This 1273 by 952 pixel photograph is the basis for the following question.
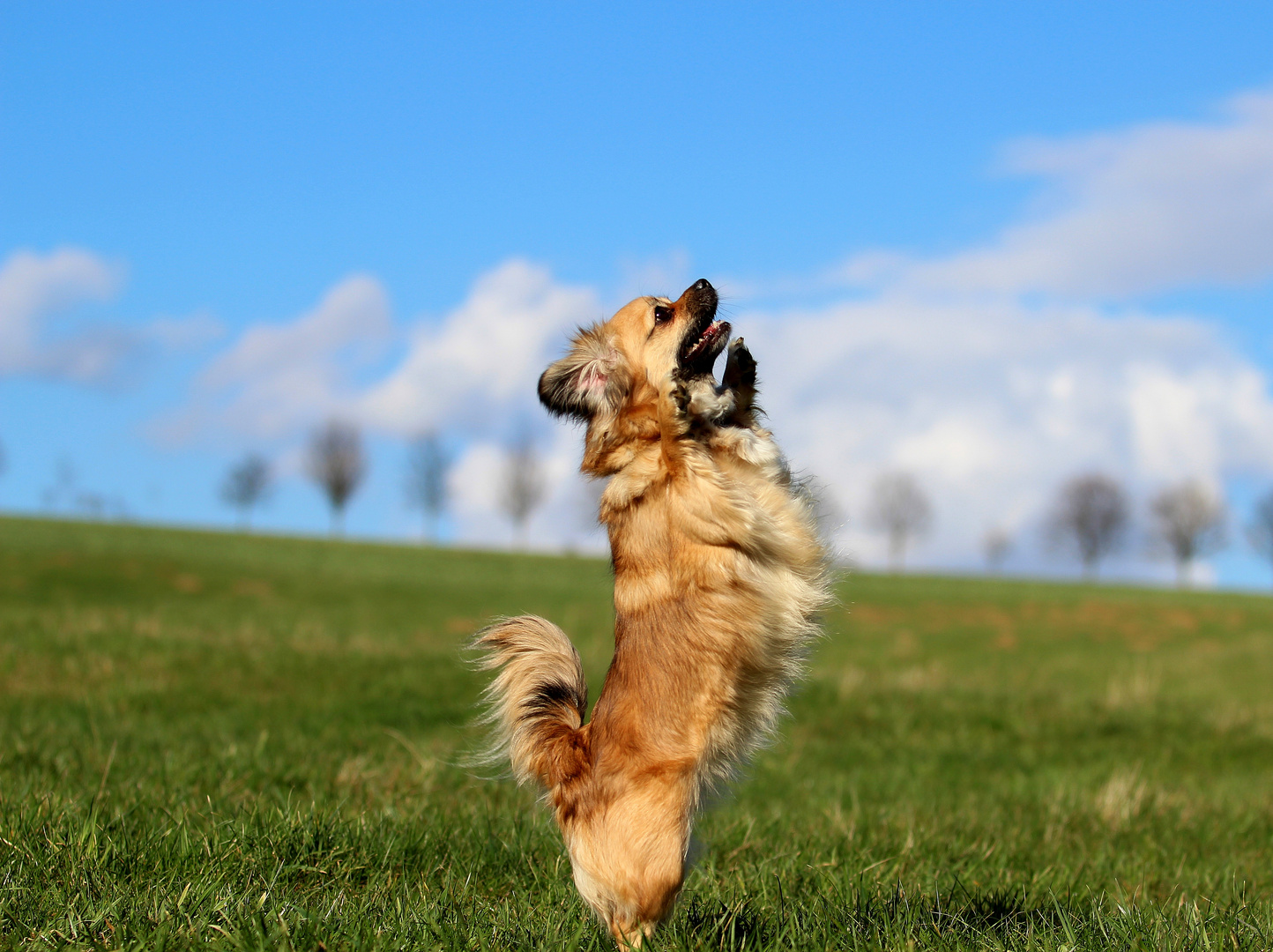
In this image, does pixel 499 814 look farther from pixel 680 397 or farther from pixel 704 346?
pixel 704 346

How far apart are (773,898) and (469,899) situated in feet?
4.08

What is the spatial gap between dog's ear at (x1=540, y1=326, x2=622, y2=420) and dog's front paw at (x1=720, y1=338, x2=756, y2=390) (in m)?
0.46

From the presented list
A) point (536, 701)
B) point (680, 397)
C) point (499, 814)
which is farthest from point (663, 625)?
point (499, 814)

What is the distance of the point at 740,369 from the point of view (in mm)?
4574

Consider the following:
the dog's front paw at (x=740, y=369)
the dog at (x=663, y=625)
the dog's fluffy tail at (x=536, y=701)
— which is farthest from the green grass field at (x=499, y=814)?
the dog's front paw at (x=740, y=369)

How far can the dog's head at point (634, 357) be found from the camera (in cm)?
452

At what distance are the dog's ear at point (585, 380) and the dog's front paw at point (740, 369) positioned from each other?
0.46 meters

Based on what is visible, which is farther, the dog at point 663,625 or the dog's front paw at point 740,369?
the dog's front paw at point 740,369

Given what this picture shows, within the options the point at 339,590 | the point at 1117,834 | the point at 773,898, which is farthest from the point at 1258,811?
the point at 339,590

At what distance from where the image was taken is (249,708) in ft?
33.0

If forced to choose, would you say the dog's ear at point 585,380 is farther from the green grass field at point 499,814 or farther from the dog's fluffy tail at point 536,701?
the green grass field at point 499,814

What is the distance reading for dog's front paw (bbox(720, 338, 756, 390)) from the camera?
4.57 m

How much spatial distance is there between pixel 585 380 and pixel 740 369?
65 cm

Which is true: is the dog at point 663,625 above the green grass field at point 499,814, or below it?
above
